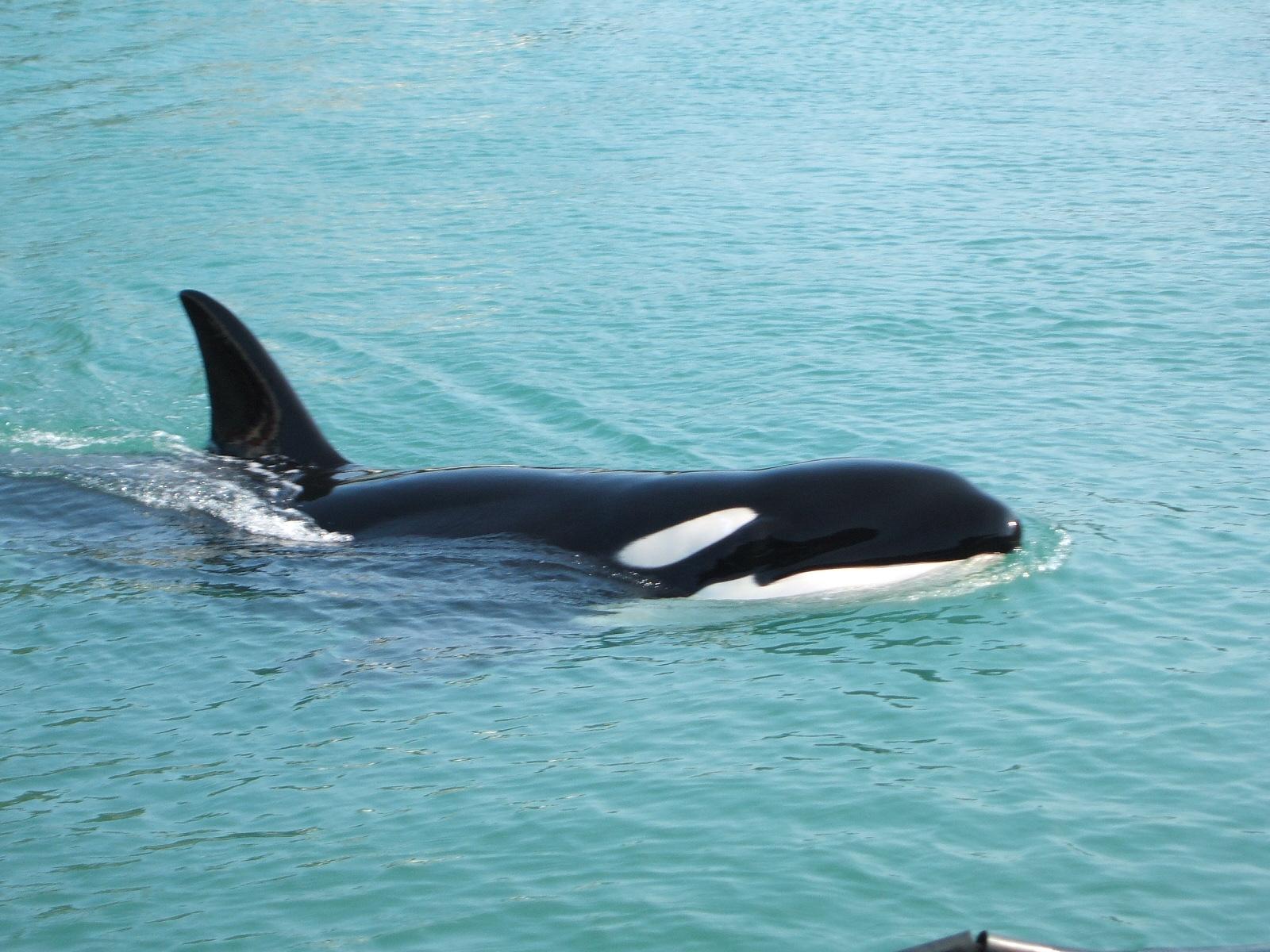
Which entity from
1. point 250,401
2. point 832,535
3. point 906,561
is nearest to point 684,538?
point 832,535

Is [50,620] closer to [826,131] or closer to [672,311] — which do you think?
[672,311]

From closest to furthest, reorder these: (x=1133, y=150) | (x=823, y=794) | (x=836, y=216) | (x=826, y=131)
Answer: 1. (x=823, y=794)
2. (x=836, y=216)
3. (x=1133, y=150)
4. (x=826, y=131)

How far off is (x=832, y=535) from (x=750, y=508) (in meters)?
0.54

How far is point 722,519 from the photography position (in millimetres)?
9445

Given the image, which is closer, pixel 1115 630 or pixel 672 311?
pixel 1115 630

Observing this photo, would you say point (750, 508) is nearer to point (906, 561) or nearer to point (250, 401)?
point (906, 561)

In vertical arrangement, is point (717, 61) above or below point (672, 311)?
above

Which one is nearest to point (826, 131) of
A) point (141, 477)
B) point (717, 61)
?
point (717, 61)

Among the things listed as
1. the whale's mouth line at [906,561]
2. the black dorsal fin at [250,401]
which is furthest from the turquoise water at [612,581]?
the black dorsal fin at [250,401]

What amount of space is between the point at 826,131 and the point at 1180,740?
1954cm

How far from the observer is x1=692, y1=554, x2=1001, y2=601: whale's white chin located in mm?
9180

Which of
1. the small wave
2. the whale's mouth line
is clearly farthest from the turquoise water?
the whale's mouth line

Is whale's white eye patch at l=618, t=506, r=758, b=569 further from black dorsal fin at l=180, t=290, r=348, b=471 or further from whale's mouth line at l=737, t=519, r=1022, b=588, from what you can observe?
black dorsal fin at l=180, t=290, r=348, b=471

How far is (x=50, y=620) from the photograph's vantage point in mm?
9672
